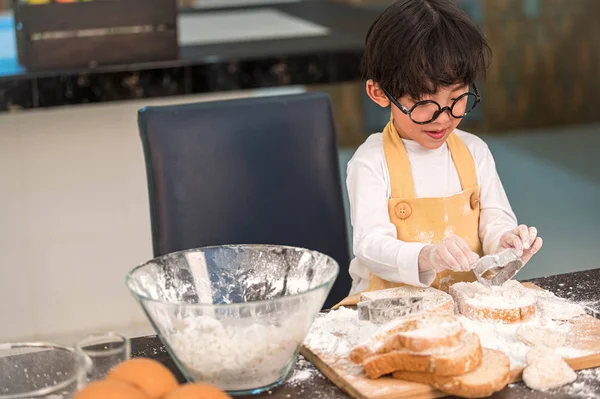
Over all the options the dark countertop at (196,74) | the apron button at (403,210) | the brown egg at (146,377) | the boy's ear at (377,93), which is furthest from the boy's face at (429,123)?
the dark countertop at (196,74)

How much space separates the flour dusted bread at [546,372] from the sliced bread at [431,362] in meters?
0.07

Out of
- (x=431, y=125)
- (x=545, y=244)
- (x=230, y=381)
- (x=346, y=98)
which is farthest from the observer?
(x=346, y=98)

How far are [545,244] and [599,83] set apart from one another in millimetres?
2019

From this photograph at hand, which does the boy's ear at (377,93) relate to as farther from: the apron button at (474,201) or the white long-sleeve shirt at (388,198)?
the apron button at (474,201)

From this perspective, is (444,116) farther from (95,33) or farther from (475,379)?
(95,33)

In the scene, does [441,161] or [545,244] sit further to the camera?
[545,244]

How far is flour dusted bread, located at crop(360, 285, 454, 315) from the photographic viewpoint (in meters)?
1.44

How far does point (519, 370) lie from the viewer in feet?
4.28

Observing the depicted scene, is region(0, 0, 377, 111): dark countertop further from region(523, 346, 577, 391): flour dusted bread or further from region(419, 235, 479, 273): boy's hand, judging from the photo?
region(523, 346, 577, 391): flour dusted bread

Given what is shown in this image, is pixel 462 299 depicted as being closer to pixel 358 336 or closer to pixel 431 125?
pixel 358 336

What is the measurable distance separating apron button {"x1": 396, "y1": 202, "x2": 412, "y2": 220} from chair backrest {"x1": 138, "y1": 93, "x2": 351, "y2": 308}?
28 cm

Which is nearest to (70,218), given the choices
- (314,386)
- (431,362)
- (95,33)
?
(95,33)

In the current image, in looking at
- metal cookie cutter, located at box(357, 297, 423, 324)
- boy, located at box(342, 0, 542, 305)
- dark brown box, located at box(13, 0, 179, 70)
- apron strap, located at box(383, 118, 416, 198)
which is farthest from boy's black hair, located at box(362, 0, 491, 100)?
dark brown box, located at box(13, 0, 179, 70)

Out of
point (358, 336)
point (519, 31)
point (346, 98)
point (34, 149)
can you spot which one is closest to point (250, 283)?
point (358, 336)
